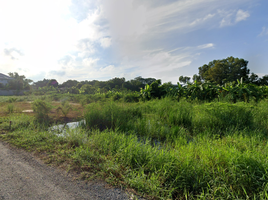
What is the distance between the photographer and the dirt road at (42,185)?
5.49 ft

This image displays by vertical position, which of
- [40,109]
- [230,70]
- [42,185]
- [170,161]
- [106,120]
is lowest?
[42,185]

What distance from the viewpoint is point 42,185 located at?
72.9 inches

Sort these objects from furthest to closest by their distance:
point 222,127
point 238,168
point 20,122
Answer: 1. point 20,122
2. point 222,127
3. point 238,168

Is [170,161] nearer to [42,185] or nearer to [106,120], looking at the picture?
[42,185]

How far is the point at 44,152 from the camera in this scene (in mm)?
2729

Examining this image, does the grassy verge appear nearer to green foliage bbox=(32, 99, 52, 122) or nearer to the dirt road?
the dirt road

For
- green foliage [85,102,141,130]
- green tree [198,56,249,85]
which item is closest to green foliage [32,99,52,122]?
green foliage [85,102,141,130]

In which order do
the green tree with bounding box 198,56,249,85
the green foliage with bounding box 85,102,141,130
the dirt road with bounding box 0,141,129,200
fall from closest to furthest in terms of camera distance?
the dirt road with bounding box 0,141,129,200 < the green foliage with bounding box 85,102,141,130 < the green tree with bounding box 198,56,249,85

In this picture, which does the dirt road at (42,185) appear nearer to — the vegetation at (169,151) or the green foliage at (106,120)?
the vegetation at (169,151)

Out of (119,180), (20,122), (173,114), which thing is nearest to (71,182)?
(119,180)

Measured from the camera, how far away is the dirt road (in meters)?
1.67

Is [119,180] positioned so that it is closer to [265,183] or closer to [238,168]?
[238,168]

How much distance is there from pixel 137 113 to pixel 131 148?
114 inches

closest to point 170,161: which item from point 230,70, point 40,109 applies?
point 40,109
